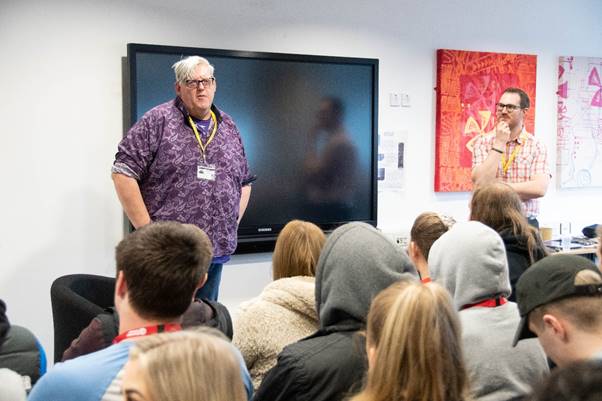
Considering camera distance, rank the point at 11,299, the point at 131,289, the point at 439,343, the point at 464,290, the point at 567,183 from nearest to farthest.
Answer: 1. the point at 439,343
2. the point at 131,289
3. the point at 464,290
4. the point at 11,299
5. the point at 567,183

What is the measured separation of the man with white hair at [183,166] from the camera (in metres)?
3.38

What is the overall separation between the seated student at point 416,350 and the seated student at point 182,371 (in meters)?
0.40

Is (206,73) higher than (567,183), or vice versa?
(206,73)

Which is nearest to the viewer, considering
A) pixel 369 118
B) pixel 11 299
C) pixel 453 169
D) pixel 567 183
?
pixel 11 299

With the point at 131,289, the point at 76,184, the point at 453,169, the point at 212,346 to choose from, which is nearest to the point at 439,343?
the point at 212,346

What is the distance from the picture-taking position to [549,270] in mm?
1859

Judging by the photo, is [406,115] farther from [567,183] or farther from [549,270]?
[549,270]

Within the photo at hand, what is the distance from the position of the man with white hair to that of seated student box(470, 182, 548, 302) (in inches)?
49.1

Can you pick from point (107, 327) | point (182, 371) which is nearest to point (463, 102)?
point (107, 327)

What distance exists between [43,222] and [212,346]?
3.16 m

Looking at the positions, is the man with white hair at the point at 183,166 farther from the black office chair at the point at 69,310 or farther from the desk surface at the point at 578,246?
the desk surface at the point at 578,246

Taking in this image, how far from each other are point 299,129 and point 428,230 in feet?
6.69

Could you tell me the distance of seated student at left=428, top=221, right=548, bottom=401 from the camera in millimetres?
1959

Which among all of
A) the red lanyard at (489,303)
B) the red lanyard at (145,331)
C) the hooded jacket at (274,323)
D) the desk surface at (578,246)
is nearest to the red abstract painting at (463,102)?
the desk surface at (578,246)
